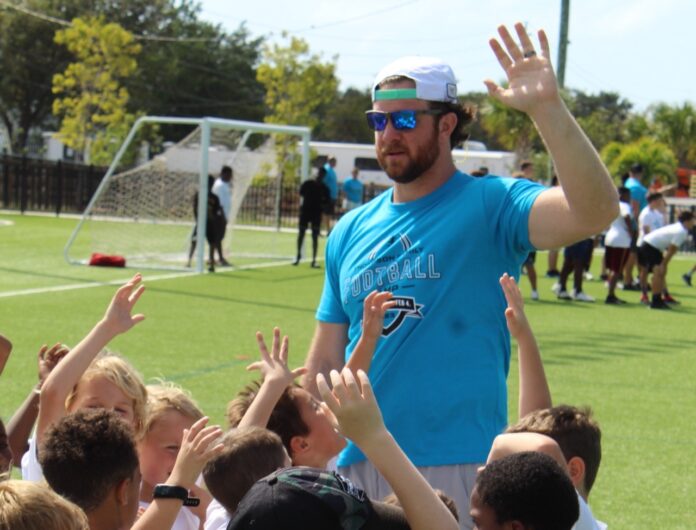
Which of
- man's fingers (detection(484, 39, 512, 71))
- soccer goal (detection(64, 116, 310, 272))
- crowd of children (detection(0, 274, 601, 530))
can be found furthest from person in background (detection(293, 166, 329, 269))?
man's fingers (detection(484, 39, 512, 71))

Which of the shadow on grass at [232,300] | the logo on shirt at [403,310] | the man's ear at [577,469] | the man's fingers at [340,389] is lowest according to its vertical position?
the shadow on grass at [232,300]

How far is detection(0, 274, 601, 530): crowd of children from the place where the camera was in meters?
2.79

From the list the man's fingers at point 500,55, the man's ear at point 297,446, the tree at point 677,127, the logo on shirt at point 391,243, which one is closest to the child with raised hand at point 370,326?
the logo on shirt at point 391,243

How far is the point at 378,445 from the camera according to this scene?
305 centimetres

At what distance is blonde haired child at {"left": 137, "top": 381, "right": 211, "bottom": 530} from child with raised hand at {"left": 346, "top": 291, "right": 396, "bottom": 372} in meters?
0.95

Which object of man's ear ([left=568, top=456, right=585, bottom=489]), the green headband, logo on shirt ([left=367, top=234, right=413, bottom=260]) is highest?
the green headband

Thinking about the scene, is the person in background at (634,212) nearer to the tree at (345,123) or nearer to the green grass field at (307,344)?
the green grass field at (307,344)

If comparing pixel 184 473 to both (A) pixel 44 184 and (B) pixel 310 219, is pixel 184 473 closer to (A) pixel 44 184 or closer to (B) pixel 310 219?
(B) pixel 310 219

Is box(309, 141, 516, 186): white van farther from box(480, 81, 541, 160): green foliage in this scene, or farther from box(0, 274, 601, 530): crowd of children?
box(0, 274, 601, 530): crowd of children

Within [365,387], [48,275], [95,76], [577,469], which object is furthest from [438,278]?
[95,76]

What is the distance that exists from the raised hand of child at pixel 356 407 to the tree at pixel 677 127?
171 ft

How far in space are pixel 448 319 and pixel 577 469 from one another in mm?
654

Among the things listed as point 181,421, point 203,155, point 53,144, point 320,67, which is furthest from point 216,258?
point 53,144

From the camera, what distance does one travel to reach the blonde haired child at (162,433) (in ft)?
15.9
